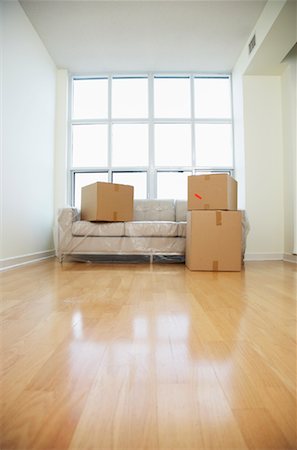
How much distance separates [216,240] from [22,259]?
1.94m

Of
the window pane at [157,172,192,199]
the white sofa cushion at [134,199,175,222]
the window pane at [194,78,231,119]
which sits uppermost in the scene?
the window pane at [194,78,231,119]

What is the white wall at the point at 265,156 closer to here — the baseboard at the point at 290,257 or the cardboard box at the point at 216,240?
the baseboard at the point at 290,257

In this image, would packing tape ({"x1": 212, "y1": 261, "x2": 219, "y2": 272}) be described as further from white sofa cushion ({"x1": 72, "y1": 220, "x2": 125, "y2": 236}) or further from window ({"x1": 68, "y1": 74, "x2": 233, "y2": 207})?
window ({"x1": 68, "y1": 74, "x2": 233, "y2": 207})

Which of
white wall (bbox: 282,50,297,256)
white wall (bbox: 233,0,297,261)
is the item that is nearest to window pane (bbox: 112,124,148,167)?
white wall (bbox: 233,0,297,261)

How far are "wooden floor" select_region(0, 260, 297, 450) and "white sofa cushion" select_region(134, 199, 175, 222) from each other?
245 centimetres

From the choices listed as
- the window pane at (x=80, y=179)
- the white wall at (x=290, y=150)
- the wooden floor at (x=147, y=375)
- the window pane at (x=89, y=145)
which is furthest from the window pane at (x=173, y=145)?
the wooden floor at (x=147, y=375)

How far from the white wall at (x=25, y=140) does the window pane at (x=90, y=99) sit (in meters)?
0.45

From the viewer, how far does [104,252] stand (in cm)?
306

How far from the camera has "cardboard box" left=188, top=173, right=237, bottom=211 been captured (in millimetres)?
2619

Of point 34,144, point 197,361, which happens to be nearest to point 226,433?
point 197,361

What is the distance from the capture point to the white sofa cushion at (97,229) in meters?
3.06

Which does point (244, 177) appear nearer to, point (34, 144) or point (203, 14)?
point (203, 14)

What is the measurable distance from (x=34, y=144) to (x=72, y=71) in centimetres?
160

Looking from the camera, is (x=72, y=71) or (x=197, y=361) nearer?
(x=197, y=361)
